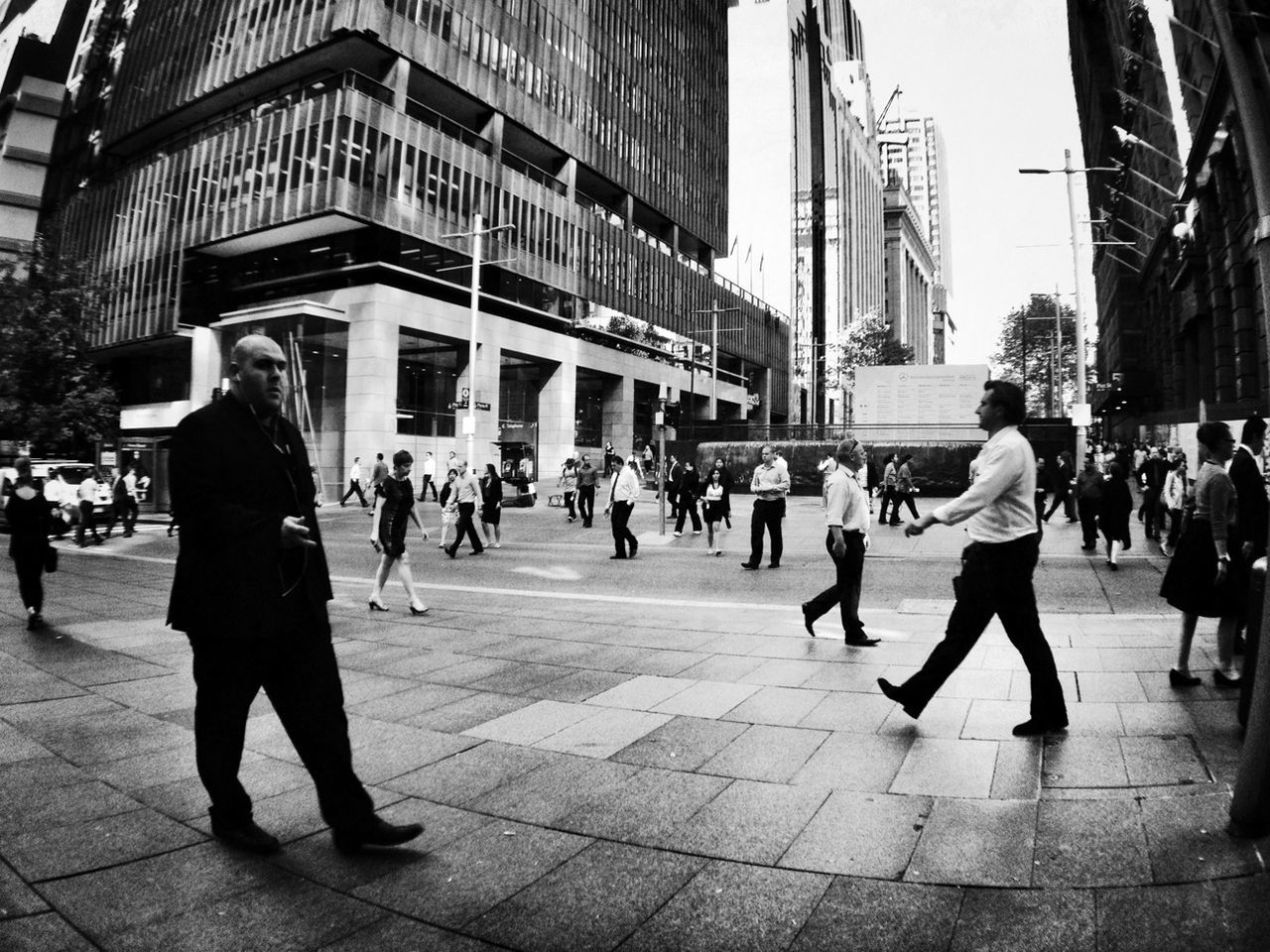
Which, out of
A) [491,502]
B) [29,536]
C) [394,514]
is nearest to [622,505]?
[491,502]

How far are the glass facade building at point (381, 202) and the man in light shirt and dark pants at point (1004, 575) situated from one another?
2699 cm

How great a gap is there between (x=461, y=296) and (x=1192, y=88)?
31.6 meters

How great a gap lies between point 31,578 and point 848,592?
807cm

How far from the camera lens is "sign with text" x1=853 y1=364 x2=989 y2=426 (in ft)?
95.7

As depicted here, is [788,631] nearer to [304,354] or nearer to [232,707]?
[232,707]

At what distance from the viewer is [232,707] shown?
294cm

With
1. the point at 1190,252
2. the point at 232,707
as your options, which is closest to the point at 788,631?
the point at 232,707

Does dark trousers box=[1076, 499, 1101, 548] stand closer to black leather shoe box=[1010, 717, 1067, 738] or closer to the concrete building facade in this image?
black leather shoe box=[1010, 717, 1067, 738]

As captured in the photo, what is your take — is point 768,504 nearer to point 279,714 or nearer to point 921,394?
point 279,714

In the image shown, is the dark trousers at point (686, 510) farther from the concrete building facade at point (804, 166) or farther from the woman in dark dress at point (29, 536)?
the concrete building facade at point (804, 166)

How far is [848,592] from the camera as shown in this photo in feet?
22.8

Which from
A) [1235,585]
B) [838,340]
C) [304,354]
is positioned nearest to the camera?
[1235,585]

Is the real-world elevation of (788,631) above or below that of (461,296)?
below

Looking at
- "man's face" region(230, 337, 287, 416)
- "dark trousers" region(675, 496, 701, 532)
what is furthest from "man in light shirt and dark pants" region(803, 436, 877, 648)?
"dark trousers" region(675, 496, 701, 532)
